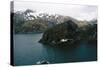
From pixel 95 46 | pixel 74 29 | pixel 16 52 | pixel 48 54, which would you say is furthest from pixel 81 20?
pixel 16 52

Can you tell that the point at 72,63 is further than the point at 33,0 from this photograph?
Yes

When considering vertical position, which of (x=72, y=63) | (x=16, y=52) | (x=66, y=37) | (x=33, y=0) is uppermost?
(x=33, y=0)

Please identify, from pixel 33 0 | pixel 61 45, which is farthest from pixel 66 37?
pixel 33 0

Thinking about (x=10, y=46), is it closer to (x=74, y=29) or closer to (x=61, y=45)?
(x=61, y=45)

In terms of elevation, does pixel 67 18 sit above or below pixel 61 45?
above
